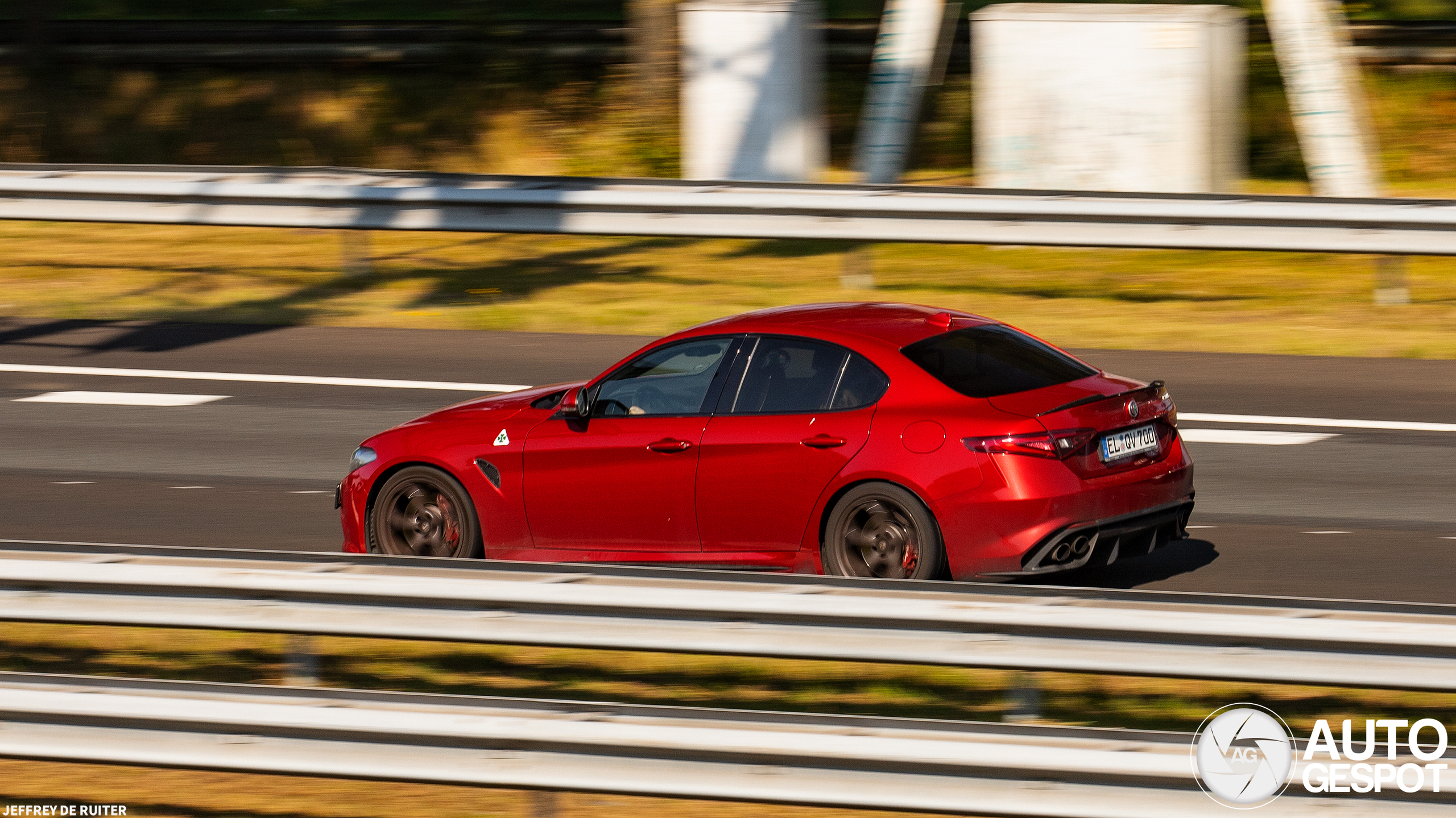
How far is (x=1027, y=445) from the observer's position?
7973mm

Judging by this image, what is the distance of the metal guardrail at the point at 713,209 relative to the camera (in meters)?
14.3

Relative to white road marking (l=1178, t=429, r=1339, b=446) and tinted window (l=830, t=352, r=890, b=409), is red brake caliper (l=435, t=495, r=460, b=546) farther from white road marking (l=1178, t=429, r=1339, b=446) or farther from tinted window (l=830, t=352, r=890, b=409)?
white road marking (l=1178, t=429, r=1339, b=446)

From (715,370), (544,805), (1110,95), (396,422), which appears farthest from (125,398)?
(544,805)

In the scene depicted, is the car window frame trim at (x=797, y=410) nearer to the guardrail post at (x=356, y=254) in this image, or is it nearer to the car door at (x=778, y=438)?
the car door at (x=778, y=438)

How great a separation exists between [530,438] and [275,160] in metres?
13.0

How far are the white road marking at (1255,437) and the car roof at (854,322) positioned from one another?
3.20 meters

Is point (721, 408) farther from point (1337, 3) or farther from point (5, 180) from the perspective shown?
point (1337, 3)

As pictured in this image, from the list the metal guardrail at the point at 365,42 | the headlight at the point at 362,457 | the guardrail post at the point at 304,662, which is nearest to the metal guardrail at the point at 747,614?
the guardrail post at the point at 304,662

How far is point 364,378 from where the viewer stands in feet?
45.3

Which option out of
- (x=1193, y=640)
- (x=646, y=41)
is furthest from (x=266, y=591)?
(x=646, y=41)

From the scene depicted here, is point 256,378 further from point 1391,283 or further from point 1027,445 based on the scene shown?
point 1391,283

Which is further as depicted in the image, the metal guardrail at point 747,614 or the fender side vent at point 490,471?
the fender side vent at point 490,471

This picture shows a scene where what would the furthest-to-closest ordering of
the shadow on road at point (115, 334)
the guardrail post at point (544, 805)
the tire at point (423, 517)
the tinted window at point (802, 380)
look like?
the shadow on road at point (115, 334)
the tire at point (423, 517)
the tinted window at point (802, 380)
the guardrail post at point (544, 805)

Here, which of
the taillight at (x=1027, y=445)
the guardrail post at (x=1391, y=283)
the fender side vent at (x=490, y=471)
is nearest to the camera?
the taillight at (x=1027, y=445)
